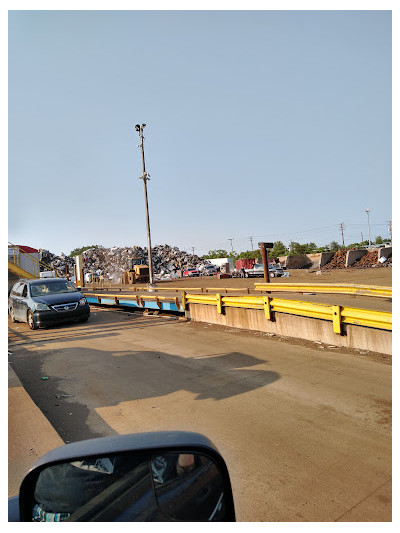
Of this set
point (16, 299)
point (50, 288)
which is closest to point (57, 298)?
point (50, 288)

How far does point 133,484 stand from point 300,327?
6870 mm

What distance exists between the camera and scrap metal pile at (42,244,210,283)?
61.9 metres

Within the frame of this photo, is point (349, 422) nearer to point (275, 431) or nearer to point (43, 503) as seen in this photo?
point (275, 431)

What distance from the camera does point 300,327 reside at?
791 cm

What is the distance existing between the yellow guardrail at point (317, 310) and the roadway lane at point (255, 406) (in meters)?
0.61

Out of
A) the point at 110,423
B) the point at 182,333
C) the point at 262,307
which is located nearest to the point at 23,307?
the point at 182,333

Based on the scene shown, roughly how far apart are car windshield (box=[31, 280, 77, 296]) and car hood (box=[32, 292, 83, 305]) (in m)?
0.29

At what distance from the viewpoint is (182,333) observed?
9.77m

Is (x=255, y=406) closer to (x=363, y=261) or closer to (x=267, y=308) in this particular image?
(x=267, y=308)

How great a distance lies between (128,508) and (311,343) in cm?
Answer: 671

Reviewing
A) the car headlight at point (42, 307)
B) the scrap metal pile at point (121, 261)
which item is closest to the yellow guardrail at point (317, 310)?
the car headlight at point (42, 307)

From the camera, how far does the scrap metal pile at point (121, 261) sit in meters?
61.9

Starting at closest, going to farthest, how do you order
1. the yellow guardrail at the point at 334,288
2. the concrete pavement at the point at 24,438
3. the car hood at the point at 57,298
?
the concrete pavement at the point at 24,438
the yellow guardrail at the point at 334,288
the car hood at the point at 57,298

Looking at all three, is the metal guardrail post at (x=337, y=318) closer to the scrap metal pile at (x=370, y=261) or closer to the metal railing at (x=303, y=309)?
the metal railing at (x=303, y=309)
